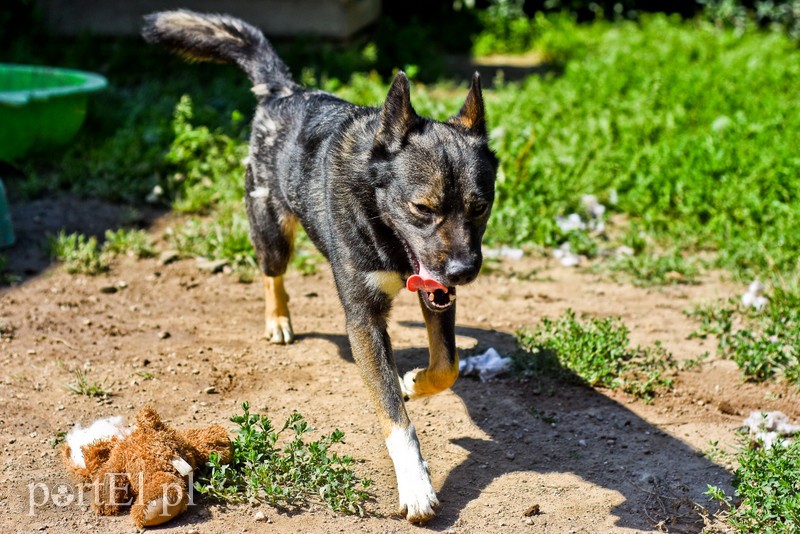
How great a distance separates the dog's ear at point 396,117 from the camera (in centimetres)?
404

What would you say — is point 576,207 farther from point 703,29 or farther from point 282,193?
point 703,29

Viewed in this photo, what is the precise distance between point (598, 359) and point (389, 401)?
149cm

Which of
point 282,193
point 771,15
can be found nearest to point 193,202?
point 282,193

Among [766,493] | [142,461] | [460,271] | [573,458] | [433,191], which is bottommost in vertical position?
[573,458]

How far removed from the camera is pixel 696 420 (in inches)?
186

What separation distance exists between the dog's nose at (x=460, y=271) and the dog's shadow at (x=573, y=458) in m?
0.94

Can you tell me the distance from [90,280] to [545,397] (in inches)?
124

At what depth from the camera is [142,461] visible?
366 centimetres

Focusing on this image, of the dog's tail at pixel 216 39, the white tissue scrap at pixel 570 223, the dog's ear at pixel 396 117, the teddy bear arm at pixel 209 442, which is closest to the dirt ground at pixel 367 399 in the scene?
Answer: the teddy bear arm at pixel 209 442

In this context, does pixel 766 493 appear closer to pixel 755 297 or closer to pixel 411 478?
pixel 411 478

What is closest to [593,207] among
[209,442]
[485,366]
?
[485,366]

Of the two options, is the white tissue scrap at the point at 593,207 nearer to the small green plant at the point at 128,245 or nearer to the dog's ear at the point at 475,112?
the dog's ear at the point at 475,112

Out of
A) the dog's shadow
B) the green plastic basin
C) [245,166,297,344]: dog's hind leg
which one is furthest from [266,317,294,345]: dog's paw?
the green plastic basin

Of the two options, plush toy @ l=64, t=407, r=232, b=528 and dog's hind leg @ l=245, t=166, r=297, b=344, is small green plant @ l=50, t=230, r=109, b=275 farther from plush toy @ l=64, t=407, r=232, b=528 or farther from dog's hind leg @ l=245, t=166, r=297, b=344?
plush toy @ l=64, t=407, r=232, b=528
